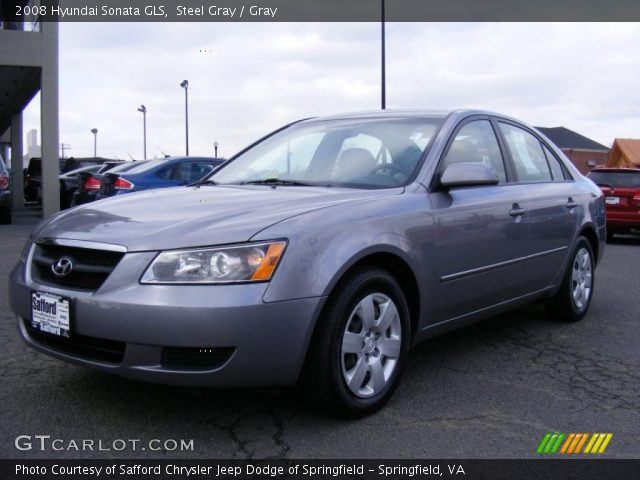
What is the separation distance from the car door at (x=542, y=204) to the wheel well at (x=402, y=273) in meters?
1.27

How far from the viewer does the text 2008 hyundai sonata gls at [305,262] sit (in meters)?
2.68

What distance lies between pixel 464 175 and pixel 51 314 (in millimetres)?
2220

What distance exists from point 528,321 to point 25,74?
51.6ft

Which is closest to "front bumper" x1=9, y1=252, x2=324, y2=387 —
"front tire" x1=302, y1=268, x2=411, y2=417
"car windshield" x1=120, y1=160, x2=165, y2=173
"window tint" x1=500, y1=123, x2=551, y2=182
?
"front tire" x1=302, y1=268, x2=411, y2=417

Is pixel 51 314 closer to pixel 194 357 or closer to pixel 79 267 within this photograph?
pixel 79 267

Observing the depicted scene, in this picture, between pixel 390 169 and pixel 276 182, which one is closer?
pixel 390 169

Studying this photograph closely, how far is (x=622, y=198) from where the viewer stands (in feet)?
39.8

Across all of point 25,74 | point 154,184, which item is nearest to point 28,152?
point 25,74

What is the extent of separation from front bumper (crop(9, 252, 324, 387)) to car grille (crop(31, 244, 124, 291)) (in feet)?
0.20

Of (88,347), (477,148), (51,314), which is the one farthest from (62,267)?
(477,148)

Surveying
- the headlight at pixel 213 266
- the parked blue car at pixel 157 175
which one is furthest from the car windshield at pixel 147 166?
the headlight at pixel 213 266

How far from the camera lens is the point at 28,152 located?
67.9 metres

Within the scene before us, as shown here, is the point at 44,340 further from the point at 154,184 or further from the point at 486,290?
the point at 154,184

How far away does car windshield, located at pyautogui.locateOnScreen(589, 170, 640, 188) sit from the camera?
12.2 meters
